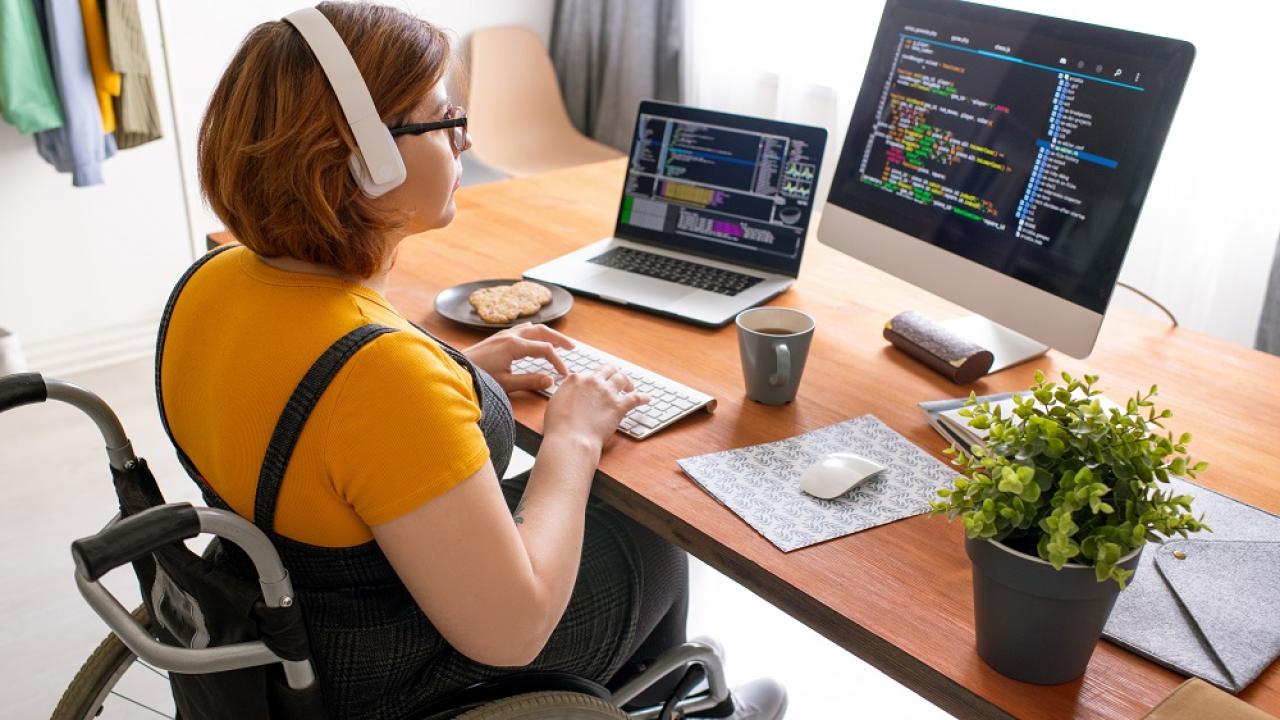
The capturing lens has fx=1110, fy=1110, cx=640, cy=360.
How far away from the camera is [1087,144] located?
1343 millimetres

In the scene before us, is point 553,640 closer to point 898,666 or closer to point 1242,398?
point 898,666

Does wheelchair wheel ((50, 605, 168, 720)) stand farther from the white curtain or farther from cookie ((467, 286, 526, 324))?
the white curtain

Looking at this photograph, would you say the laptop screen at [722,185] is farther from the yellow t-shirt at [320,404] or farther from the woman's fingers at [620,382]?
the yellow t-shirt at [320,404]

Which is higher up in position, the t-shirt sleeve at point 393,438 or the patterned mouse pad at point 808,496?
the t-shirt sleeve at point 393,438

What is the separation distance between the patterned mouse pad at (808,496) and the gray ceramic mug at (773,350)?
3.0 inches

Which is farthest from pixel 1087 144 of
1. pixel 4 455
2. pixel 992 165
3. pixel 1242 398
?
pixel 4 455

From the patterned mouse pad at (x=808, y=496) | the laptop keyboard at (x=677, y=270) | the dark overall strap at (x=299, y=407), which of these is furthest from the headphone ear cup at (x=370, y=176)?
the laptop keyboard at (x=677, y=270)

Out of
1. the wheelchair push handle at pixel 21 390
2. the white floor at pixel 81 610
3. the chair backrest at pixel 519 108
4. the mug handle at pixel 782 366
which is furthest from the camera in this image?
the chair backrest at pixel 519 108

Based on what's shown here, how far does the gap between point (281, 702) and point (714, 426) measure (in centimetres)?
55

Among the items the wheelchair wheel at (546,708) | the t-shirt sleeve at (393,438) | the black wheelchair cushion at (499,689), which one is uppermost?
the t-shirt sleeve at (393,438)

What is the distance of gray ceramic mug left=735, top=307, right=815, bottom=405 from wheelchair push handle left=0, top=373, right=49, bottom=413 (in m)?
0.72

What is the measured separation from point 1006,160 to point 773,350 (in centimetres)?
43

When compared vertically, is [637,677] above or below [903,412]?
below

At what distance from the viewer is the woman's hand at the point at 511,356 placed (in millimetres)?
1338
